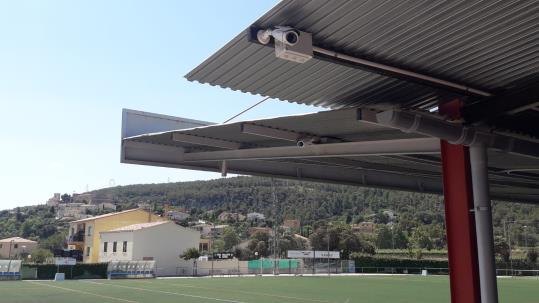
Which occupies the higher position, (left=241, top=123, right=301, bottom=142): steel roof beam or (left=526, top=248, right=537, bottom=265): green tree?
(left=241, top=123, right=301, bottom=142): steel roof beam

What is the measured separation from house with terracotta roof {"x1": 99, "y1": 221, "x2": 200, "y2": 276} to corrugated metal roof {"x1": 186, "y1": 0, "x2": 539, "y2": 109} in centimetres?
6358

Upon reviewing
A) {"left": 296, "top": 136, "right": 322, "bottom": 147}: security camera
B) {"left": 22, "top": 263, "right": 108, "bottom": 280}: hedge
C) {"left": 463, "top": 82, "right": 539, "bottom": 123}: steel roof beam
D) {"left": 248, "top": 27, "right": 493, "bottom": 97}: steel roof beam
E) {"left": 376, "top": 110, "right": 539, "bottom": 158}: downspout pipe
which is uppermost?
{"left": 248, "top": 27, "right": 493, "bottom": 97}: steel roof beam

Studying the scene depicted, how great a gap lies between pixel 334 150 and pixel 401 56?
376cm

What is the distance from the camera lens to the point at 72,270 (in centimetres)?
5834

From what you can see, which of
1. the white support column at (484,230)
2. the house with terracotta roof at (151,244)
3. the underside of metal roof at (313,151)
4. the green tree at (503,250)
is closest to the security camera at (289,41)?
the underside of metal roof at (313,151)

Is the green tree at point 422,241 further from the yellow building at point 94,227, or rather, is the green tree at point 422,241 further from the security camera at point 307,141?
the security camera at point 307,141

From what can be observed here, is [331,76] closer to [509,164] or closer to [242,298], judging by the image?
[509,164]

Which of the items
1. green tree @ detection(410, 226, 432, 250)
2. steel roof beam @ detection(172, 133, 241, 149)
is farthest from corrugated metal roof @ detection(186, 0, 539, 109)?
green tree @ detection(410, 226, 432, 250)

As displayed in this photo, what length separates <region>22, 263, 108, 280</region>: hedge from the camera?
56.8 m

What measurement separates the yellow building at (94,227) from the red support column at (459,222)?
251ft

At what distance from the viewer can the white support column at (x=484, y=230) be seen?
7938 mm

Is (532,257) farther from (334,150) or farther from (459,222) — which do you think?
(459,222)

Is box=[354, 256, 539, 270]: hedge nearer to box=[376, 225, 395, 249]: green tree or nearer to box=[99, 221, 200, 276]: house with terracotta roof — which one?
box=[99, 221, 200, 276]: house with terracotta roof

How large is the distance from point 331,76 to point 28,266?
186 feet
